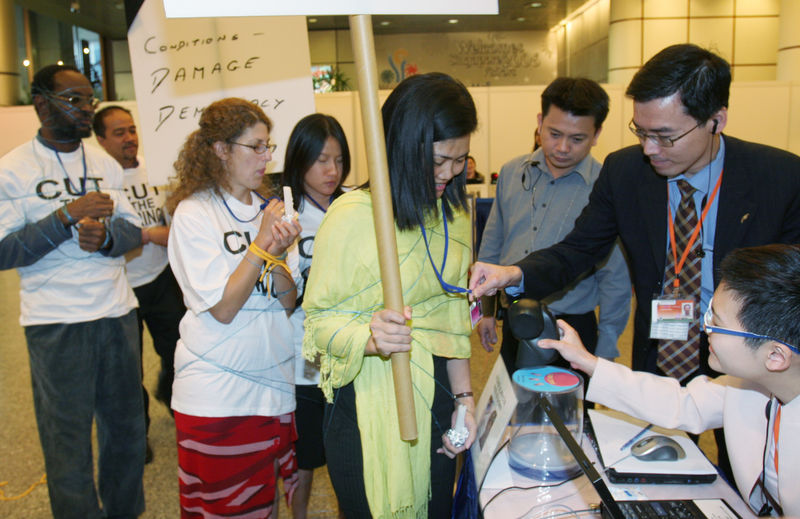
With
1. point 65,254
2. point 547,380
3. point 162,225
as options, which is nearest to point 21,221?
point 65,254

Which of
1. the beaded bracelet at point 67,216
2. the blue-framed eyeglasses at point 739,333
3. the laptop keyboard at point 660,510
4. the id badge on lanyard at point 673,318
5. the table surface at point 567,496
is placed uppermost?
the beaded bracelet at point 67,216

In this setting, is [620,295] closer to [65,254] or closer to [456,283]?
[456,283]

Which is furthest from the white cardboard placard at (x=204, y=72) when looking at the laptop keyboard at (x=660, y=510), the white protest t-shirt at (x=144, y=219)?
the laptop keyboard at (x=660, y=510)

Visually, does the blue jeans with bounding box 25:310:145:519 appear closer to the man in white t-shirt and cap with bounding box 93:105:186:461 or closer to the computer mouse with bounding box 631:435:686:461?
the man in white t-shirt and cap with bounding box 93:105:186:461

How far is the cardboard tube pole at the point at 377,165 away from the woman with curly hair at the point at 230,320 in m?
0.78

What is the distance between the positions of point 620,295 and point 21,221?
2190 millimetres

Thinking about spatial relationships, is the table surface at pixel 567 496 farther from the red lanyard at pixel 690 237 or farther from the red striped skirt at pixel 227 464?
the red striped skirt at pixel 227 464

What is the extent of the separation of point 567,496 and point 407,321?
1.68 feet

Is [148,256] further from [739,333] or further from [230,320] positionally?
[739,333]

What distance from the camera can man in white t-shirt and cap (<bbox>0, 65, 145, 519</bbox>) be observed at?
2.00 m

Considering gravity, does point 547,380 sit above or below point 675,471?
above

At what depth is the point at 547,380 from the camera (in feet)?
4.28

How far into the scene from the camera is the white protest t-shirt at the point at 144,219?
2992 millimetres

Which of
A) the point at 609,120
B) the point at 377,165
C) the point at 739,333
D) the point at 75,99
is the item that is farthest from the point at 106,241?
the point at 609,120
